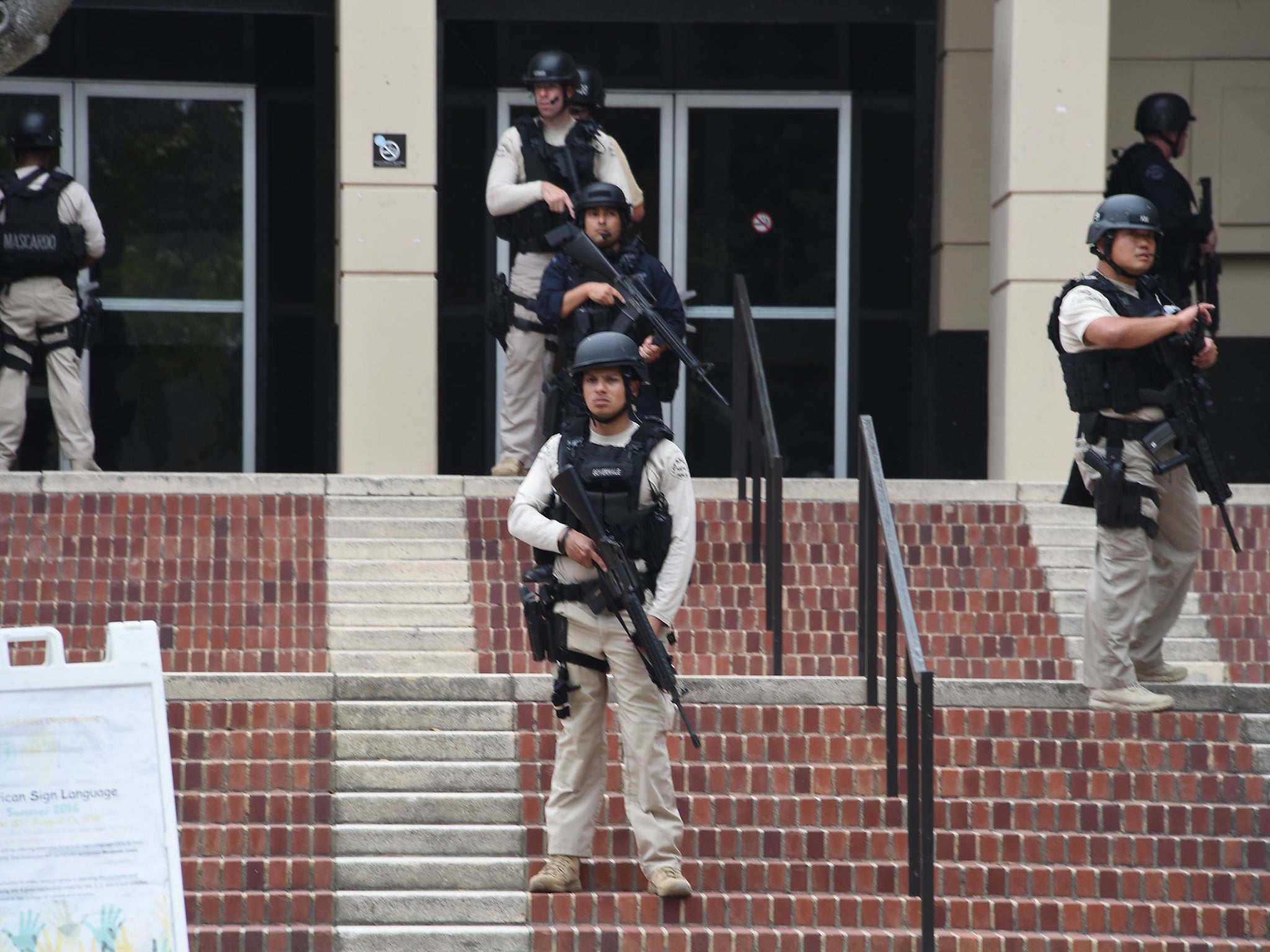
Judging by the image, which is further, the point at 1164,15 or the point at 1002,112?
the point at 1164,15

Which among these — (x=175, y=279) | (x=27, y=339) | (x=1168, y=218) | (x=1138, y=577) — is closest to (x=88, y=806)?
(x=1138, y=577)

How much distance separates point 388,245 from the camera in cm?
951

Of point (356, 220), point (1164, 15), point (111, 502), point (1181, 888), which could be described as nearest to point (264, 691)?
point (111, 502)

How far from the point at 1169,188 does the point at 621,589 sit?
206 inches

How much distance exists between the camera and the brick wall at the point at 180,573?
7.16 m

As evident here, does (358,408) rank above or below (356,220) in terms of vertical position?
below

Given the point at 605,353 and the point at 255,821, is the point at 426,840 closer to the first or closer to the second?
the point at 255,821

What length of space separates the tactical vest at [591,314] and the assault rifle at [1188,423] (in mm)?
2406

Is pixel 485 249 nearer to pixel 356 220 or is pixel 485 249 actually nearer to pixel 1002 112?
pixel 356 220

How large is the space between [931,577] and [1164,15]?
521cm

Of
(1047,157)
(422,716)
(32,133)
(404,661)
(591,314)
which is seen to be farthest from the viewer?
(1047,157)

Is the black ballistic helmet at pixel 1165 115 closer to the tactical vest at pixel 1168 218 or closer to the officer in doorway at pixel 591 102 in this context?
the tactical vest at pixel 1168 218

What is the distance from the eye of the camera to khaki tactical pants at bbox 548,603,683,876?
5.25 m

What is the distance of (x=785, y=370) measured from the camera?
38.9ft
